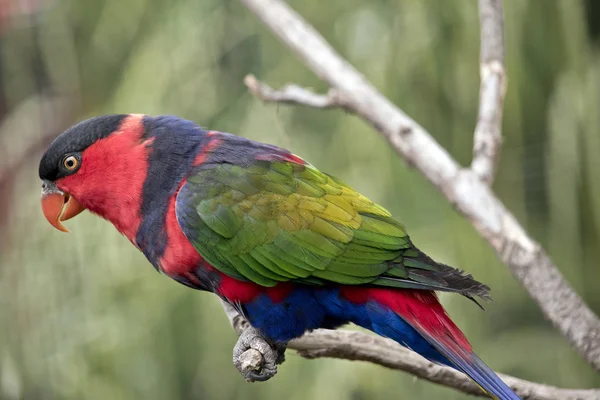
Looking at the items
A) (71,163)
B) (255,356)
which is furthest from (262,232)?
(71,163)

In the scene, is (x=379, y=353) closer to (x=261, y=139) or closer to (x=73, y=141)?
(x=73, y=141)

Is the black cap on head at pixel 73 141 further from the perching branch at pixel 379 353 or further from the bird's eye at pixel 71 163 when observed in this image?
the perching branch at pixel 379 353

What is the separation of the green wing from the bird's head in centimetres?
9

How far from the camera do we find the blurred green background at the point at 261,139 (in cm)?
163

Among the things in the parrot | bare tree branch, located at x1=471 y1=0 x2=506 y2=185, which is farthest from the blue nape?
bare tree branch, located at x1=471 y1=0 x2=506 y2=185

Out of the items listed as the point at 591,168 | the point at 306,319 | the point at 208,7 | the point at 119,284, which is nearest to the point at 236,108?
the point at 208,7

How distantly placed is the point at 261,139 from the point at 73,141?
90 centimetres

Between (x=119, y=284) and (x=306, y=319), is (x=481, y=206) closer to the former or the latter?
(x=306, y=319)

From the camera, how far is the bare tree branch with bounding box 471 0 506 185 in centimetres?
124

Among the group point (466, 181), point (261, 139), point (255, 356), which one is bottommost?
point (255, 356)

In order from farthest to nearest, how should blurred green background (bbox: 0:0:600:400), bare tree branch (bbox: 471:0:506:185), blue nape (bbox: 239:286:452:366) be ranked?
blurred green background (bbox: 0:0:600:400)
bare tree branch (bbox: 471:0:506:185)
blue nape (bbox: 239:286:452:366)

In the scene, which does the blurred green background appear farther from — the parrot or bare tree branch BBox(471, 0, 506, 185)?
the parrot

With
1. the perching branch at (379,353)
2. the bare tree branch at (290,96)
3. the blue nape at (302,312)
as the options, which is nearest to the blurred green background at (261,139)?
the bare tree branch at (290,96)

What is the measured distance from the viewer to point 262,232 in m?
0.98
